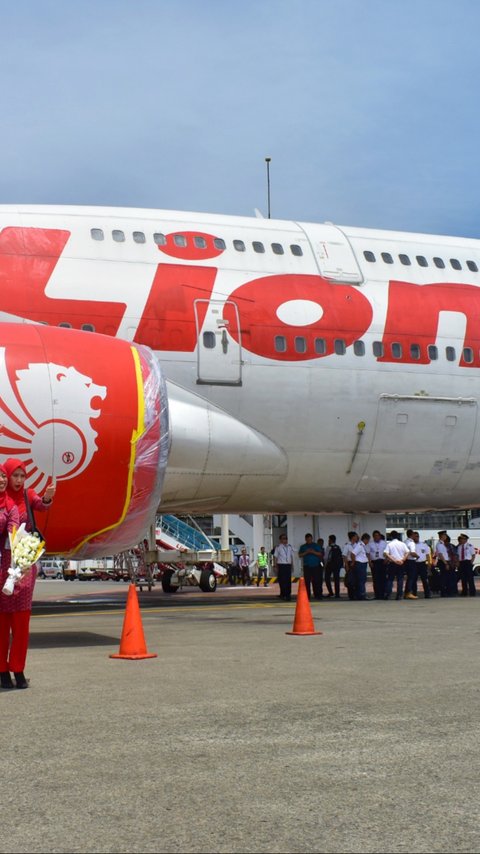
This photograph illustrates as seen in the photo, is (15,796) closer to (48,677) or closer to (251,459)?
(48,677)

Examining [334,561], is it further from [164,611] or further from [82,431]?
[82,431]

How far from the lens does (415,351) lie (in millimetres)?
19547

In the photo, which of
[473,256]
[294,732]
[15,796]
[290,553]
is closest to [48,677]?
[294,732]

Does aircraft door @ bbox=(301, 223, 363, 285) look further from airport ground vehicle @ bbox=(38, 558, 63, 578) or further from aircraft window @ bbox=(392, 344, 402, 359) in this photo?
airport ground vehicle @ bbox=(38, 558, 63, 578)

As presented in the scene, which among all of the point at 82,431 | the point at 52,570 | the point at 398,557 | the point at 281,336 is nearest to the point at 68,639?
the point at 82,431

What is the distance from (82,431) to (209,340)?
6.66 meters

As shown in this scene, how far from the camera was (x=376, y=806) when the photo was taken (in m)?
4.35

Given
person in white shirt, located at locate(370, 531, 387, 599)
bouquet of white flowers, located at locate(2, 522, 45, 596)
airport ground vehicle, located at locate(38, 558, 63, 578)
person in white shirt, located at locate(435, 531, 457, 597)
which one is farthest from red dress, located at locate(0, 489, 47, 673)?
airport ground vehicle, located at locate(38, 558, 63, 578)

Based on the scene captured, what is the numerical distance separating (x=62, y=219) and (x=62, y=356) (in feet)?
21.7

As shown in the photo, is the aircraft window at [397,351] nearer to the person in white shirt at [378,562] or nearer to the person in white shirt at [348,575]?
the person in white shirt at [378,562]

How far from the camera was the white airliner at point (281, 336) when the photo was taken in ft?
56.2

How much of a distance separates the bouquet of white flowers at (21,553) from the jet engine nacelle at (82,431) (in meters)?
2.68

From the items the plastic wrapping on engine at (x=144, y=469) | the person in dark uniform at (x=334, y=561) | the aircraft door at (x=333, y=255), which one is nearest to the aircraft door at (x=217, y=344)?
the aircraft door at (x=333, y=255)

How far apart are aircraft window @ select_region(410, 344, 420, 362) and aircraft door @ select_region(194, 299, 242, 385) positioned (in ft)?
12.6
